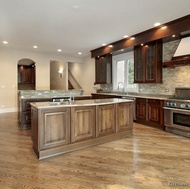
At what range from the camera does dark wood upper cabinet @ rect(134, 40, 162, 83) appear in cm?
507

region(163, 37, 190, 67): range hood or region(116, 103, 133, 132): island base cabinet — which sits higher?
region(163, 37, 190, 67): range hood

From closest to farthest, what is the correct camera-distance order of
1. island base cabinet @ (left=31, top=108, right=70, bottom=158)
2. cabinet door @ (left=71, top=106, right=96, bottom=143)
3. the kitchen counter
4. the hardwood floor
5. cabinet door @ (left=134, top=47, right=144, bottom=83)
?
the hardwood floor < island base cabinet @ (left=31, top=108, right=70, bottom=158) < cabinet door @ (left=71, top=106, right=96, bottom=143) < the kitchen counter < cabinet door @ (left=134, top=47, right=144, bottom=83)

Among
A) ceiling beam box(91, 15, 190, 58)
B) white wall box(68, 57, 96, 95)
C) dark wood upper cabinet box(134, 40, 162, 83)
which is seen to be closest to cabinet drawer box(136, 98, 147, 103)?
dark wood upper cabinet box(134, 40, 162, 83)

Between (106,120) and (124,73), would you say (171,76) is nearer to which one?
(124,73)

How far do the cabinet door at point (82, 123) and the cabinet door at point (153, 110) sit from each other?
2281 mm

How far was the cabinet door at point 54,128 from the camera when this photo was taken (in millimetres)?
2883

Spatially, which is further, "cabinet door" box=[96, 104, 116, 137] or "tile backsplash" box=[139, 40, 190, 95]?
"tile backsplash" box=[139, 40, 190, 95]

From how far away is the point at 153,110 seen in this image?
498 centimetres

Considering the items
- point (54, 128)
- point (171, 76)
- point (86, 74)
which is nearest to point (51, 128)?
point (54, 128)

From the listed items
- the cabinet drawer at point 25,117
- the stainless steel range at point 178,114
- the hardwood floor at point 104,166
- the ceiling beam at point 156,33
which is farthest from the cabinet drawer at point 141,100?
the cabinet drawer at point 25,117

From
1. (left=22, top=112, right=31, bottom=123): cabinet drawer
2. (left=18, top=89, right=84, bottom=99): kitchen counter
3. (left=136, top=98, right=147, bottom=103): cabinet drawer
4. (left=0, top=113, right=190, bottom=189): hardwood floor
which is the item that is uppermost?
(left=18, top=89, right=84, bottom=99): kitchen counter

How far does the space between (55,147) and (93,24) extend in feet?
10.5

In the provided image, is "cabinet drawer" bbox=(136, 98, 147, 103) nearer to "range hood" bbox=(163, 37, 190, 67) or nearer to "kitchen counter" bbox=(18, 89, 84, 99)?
"range hood" bbox=(163, 37, 190, 67)

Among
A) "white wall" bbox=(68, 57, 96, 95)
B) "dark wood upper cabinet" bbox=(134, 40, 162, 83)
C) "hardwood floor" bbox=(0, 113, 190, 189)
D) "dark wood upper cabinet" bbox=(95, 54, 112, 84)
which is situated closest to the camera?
"hardwood floor" bbox=(0, 113, 190, 189)
